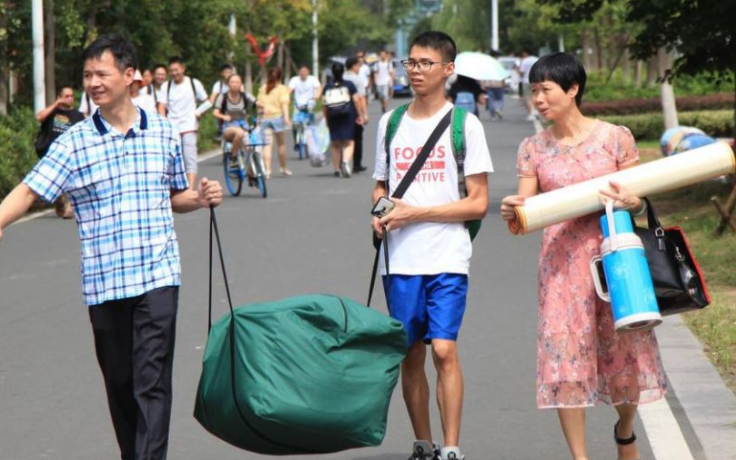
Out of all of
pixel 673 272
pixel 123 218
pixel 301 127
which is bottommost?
pixel 301 127

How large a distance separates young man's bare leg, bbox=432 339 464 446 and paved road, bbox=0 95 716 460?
1.61 ft

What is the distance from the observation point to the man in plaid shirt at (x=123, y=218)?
17.9 ft

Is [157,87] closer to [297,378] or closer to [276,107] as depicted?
[276,107]

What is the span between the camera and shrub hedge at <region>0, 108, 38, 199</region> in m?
18.4

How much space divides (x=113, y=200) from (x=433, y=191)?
1361 millimetres

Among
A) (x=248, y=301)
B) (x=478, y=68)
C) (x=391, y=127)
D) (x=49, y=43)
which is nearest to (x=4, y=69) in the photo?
(x=49, y=43)

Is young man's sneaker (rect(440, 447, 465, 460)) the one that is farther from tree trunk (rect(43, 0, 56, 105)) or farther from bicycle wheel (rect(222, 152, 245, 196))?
tree trunk (rect(43, 0, 56, 105))

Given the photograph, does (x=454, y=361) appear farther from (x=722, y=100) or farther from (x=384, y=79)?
(x=384, y=79)

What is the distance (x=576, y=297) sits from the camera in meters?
5.71

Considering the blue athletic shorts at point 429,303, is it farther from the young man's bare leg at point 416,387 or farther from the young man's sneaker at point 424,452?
the young man's sneaker at point 424,452

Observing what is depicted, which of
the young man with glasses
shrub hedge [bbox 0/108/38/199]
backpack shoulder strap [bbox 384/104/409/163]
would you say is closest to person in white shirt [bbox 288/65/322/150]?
shrub hedge [bbox 0/108/38/199]

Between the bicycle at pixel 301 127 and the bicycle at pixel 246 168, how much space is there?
6.66 m

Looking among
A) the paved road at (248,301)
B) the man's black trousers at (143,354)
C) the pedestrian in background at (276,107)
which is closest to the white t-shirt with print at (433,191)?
the paved road at (248,301)

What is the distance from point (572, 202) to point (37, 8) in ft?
59.2
